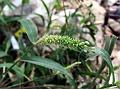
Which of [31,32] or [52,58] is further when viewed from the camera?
[52,58]

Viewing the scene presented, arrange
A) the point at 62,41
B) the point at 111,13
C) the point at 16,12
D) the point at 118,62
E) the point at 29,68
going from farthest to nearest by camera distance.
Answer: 1. the point at 111,13
2. the point at 16,12
3. the point at 29,68
4. the point at 118,62
5. the point at 62,41

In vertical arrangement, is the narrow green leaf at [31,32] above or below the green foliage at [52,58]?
above

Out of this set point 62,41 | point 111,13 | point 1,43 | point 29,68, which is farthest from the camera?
point 111,13

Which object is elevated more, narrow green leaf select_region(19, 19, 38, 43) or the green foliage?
narrow green leaf select_region(19, 19, 38, 43)

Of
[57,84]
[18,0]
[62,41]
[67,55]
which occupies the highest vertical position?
[18,0]

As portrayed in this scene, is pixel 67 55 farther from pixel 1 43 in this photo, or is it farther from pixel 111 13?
pixel 111 13

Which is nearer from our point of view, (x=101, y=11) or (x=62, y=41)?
(x=62, y=41)

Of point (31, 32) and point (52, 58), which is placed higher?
point (31, 32)

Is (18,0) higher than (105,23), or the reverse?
(18,0)

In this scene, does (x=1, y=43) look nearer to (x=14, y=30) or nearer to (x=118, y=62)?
(x=14, y=30)

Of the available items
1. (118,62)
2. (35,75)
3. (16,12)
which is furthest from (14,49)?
(118,62)
